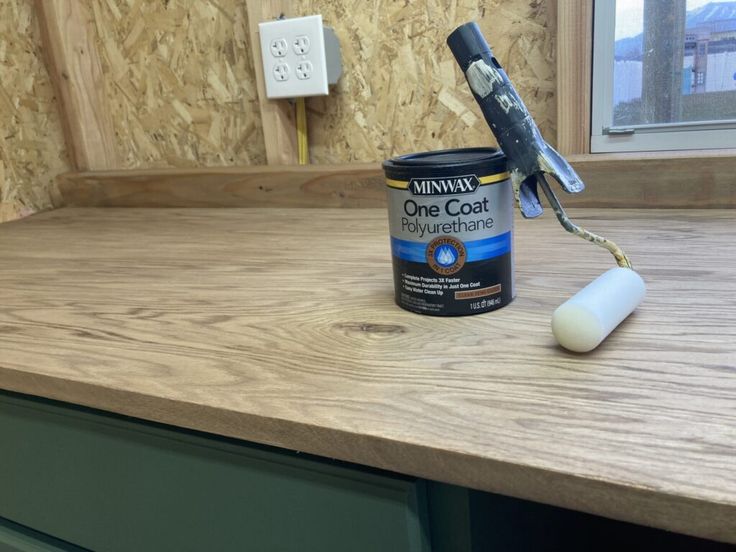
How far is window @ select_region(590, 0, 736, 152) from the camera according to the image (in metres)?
0.85

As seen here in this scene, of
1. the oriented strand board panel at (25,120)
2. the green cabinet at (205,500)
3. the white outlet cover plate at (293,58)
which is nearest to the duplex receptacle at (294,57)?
the white outlet cover plate at (293,58)

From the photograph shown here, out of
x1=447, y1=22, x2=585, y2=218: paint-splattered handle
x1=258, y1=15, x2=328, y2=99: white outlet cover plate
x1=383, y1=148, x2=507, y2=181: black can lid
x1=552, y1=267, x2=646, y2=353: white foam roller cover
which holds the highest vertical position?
x1=258, y1=15, x2=328, y2=99: white outlet cover plate

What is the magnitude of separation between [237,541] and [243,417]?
0.12m

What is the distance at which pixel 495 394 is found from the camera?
1.31 feet

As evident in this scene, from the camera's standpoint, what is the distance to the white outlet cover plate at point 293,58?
1.01 metres

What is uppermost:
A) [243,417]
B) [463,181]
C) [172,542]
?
[463,181]

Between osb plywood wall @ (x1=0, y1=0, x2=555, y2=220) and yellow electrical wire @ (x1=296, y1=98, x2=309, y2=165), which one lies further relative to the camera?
yellow electrical wire @ (x1=296, y1=98, x2=309, y2=165)

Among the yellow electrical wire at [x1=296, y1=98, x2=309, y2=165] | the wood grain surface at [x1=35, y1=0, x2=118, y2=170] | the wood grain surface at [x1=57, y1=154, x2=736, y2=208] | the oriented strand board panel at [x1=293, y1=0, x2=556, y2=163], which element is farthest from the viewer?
the wood grain surface at [x1=35, y1=0, x2=118, y2=170]

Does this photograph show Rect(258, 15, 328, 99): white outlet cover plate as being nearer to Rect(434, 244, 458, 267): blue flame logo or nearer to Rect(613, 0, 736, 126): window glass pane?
Rect(613, 0, 736, 126): window glass pane

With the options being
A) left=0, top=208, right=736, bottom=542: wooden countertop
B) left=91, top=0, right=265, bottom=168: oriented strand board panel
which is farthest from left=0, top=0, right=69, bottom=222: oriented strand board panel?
left=0, top=208, right=736, bottom=542: wooden countertop

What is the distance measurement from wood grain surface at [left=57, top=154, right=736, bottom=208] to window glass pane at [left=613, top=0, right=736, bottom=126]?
0.32 ft

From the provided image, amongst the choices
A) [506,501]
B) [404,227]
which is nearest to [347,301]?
[404,227]

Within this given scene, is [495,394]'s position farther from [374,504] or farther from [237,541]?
[237,541]

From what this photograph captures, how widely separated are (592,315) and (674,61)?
62cm
